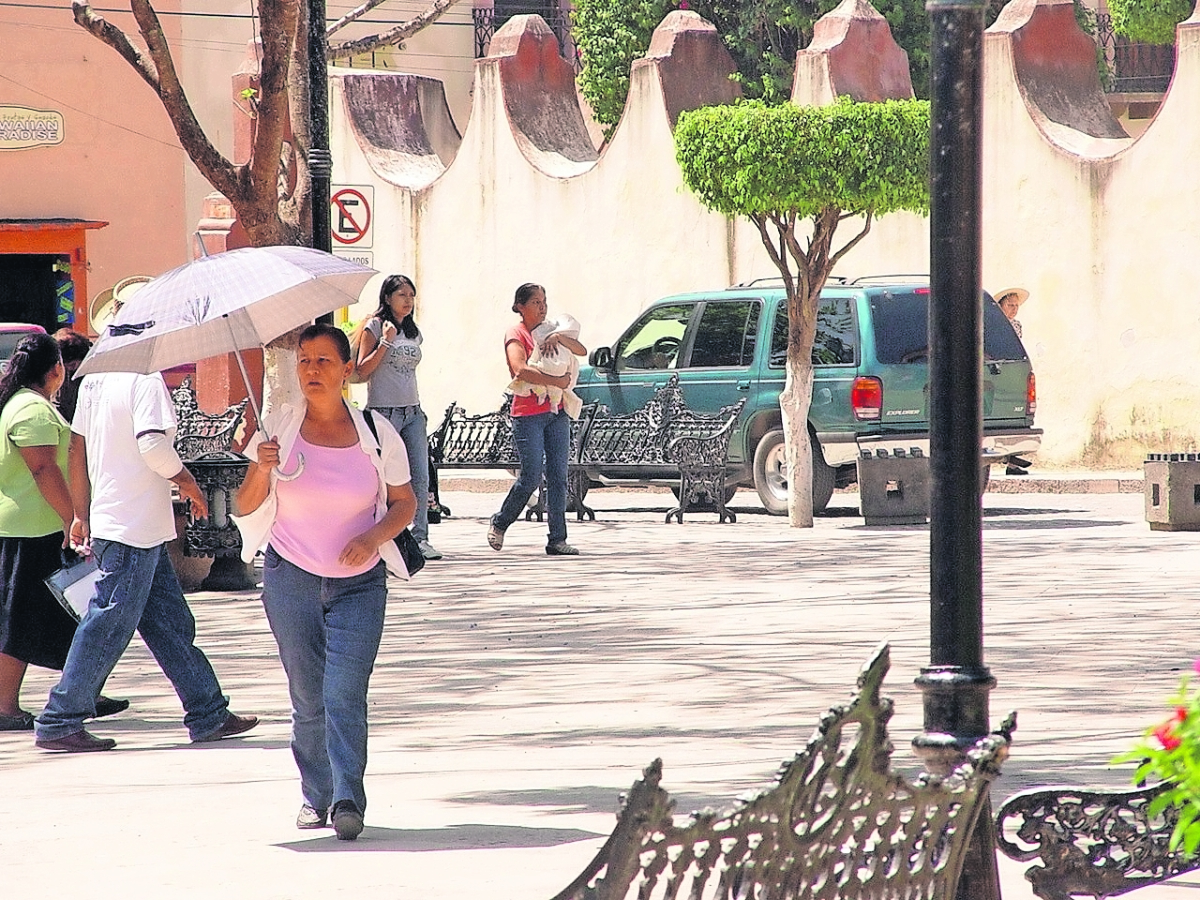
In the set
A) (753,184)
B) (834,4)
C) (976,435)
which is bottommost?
(976,435)

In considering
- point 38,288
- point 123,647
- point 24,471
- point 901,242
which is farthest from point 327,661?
point 38,288

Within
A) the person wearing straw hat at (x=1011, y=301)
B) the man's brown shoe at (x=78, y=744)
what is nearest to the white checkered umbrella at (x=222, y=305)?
the man's brown shoe at (x=78, y=744)

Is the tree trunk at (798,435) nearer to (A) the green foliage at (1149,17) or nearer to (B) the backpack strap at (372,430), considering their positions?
(B) the backpack strap at (372,430)

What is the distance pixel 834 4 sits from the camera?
3912cm

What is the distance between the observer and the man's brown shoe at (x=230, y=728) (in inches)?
313

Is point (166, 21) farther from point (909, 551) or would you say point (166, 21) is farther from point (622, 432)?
point (909, 551)

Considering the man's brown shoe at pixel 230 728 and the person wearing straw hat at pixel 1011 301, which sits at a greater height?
the person wearing straw hat at pixel 1011 301

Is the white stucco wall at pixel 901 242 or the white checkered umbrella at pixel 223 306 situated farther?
the white stucco wall at pixel 901 242

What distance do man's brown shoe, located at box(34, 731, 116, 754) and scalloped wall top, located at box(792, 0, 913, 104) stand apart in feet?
53.9

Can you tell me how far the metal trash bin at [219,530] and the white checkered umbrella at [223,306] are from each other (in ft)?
19.1

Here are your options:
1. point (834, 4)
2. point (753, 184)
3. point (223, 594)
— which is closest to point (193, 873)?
point (223, 594)


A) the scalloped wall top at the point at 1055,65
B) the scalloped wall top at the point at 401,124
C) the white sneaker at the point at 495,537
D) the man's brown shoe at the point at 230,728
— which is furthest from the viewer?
the scalloped wall top at the point at 401,124

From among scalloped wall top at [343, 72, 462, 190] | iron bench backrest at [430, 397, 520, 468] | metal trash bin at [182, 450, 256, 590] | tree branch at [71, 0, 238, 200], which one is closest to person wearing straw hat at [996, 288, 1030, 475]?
iron bench backrest at [430, 397, 520, 468]

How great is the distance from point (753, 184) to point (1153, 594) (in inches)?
226
